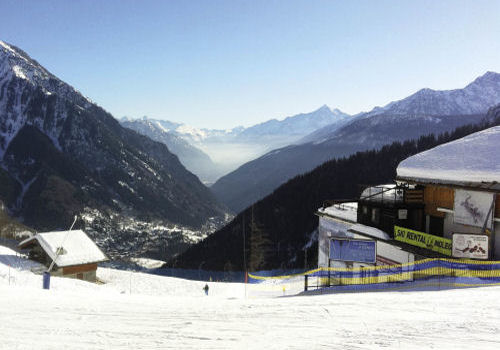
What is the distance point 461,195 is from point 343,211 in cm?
1393

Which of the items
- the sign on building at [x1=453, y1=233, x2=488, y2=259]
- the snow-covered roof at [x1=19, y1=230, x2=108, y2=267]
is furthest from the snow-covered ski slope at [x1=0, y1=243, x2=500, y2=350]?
the snow-covered roof at [x1=19, y1=230, x2=108, y2=267]

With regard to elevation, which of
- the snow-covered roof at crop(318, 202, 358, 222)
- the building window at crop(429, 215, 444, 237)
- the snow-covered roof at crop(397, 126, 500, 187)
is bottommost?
the building window at crop(429, 215, 444, 237)

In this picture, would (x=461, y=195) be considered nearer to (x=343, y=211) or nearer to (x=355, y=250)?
(x=355, y=250)

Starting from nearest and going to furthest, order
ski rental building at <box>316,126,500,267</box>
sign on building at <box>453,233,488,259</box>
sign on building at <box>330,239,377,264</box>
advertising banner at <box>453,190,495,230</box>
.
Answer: sign on building at <box>453,233,488,259</box> < ski rental building at <box>316,126,500,267</box> < advertising banner at <box>453,190,495,230</box> < sign on building at <box>330,239,377,264</box>

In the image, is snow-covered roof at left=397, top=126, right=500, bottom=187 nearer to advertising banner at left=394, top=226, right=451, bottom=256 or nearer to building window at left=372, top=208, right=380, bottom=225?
building window at left=372, top=208, right=380, bottom=225

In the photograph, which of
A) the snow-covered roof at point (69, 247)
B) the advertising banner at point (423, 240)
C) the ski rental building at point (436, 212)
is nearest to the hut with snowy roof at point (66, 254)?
the snow-covered roof at point (69, 247)

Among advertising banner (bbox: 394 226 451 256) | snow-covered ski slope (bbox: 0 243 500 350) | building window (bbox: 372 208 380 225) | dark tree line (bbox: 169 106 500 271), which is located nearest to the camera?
snow-covered ski slope (bbox: 0 243 500 350)

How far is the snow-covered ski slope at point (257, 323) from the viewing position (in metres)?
9.75

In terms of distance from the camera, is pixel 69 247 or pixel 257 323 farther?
pixel 69 247

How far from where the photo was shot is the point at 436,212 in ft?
94.2

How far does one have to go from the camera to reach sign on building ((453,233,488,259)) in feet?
72.1

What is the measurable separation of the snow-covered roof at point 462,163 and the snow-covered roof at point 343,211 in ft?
24.1

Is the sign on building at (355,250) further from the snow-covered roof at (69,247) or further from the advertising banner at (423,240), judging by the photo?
the snow-covered roof at (69,247)

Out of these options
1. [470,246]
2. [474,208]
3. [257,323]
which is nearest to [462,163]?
[474,208]
